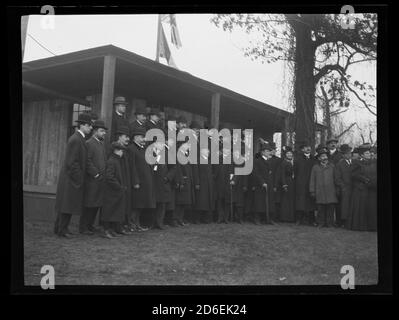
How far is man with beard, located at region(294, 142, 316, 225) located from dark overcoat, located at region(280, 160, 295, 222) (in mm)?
85

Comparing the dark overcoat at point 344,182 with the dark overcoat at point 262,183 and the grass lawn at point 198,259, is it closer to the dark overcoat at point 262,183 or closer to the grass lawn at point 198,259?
the grass lawn at point 198,259

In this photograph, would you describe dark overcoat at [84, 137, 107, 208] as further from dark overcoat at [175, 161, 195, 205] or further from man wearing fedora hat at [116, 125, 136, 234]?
dark overcoat at [175, 161, 195, 205]

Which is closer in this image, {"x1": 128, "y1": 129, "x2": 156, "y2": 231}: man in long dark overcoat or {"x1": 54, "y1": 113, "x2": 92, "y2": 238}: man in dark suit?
{"x1": 54, "y1": 113, "x2": 92, "y2": 238}: man in dark suit

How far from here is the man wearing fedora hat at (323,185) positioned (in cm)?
726

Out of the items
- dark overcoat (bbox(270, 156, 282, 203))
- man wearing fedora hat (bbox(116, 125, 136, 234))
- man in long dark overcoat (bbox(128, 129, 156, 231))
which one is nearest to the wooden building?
man wearing fedora hat (bbox(116, 125, 136, 234))

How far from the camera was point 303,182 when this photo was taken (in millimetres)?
7520

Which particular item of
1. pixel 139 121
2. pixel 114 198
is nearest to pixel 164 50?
pixel 139 121

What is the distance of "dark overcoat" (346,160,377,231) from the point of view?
19.2ft

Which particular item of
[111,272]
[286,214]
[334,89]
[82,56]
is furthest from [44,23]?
[286,214]

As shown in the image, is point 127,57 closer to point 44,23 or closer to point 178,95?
point 44,23

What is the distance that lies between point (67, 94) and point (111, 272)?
16.5 ft

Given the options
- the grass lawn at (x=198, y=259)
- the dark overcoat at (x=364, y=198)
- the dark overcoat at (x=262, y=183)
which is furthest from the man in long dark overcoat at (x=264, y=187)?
the dark overcoat at (x=364, y=198)

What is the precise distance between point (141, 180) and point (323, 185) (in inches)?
122

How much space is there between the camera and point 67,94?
9273 mm
